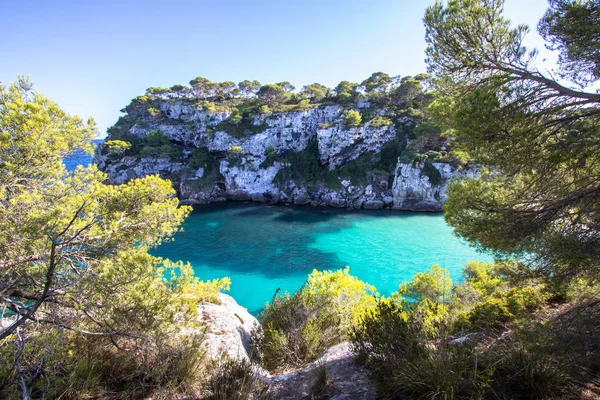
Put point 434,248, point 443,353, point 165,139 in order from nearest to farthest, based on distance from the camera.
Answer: point 443,353 → point 434,248 → point 165,139

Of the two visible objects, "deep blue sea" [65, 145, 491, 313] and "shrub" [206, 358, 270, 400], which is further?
"deep blue sea" [65, 145, 491, 313]

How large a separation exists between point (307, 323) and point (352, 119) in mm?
35706

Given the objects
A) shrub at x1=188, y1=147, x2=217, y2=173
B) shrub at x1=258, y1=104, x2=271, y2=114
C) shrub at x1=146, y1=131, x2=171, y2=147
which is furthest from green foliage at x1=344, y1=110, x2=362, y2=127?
shrub at x1=146, y1=131, x2=171, y2=147

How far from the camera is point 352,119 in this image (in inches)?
1483

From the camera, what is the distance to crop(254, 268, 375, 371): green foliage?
217 inches

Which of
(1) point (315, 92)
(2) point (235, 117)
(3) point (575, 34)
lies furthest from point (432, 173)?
(2) point (235, 117)

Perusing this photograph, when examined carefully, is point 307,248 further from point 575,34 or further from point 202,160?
point 202,160

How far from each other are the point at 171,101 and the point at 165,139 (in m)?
8.88

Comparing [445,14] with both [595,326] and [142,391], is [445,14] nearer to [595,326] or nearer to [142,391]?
[595,326]

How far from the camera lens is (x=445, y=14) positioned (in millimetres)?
4684

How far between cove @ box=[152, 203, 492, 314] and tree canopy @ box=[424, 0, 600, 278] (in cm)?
1126

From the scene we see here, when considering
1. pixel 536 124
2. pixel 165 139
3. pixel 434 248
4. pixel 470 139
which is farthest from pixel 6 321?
pixel 165 139

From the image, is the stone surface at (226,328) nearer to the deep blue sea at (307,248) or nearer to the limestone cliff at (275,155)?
the deep blue sea at (307,248)

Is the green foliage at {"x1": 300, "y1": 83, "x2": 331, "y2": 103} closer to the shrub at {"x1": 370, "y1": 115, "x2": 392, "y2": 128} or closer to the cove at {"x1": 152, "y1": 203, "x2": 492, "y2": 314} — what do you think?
the shrub at {"x1": 370, "y1": 115, "x2": 392, "y2": 128}
